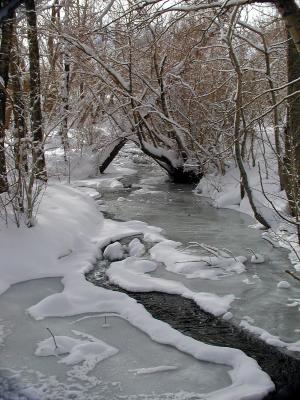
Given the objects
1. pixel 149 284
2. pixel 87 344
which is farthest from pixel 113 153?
pixel 87 344

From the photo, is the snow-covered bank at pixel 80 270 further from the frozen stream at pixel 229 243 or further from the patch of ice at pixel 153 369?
the frozen stream at pixel 229 243

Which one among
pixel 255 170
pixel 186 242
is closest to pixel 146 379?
pixel 186 242

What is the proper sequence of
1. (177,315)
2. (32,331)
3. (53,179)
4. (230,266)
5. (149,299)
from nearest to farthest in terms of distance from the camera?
(32,331)
(177,315)
(149,299)
(230,266)
(53,179)

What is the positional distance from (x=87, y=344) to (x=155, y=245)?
3543 millimetres

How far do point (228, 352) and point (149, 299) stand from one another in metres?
1.58

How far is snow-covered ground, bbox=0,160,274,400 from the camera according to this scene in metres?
3.72

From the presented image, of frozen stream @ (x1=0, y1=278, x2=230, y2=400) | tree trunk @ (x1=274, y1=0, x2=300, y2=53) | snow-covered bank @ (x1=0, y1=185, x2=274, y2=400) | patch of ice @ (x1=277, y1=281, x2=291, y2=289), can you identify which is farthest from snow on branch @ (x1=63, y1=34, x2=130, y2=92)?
tree trunk @ (x1=274, y1=0, x2=300, y2=53)

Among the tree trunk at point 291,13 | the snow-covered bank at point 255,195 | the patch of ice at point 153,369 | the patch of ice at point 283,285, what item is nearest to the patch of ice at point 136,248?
the snow-covered bank at point 255,195

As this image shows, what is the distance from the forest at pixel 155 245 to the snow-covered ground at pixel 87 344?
0.05 ft

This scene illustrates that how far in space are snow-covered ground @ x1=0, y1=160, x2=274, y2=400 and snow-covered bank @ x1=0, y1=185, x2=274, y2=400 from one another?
0.5 inches

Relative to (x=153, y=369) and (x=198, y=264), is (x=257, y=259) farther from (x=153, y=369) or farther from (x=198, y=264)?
(x=153, y=369)

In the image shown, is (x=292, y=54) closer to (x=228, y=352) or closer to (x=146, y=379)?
(x=228, y=352)

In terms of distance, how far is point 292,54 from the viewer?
8.08 meters

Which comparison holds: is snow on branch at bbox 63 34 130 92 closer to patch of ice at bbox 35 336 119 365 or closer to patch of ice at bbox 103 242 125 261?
patch of ice at bbox 103 242 125 261
